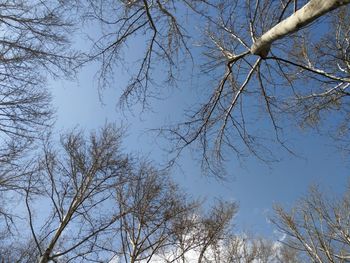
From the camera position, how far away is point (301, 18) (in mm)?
2916

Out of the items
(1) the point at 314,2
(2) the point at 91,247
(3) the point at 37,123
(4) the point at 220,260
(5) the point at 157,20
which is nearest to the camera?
(1) the point at 314,2

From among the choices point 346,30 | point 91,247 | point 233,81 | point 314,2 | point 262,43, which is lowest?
point 91,247

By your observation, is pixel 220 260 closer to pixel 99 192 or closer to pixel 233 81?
pixel 99 192

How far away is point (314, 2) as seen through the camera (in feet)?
9.06

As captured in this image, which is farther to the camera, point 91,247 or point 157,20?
point 91,247

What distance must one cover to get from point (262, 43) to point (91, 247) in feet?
15.7

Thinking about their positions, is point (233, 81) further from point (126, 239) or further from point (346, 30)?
point (126, 239)

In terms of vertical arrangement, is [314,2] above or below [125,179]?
below

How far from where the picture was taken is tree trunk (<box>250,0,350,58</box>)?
2.66m

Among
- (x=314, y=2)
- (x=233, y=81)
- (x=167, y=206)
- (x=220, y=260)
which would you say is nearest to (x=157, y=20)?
(x=233, y=81)

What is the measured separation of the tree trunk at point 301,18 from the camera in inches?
105

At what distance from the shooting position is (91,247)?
20.7 feet

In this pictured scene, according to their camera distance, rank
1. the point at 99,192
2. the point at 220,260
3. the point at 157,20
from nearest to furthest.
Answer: the point at 157,20, the point at 99,192, the point at 220,260

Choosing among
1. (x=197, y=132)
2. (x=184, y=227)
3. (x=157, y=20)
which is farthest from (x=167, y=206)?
(x=157, y=20)
